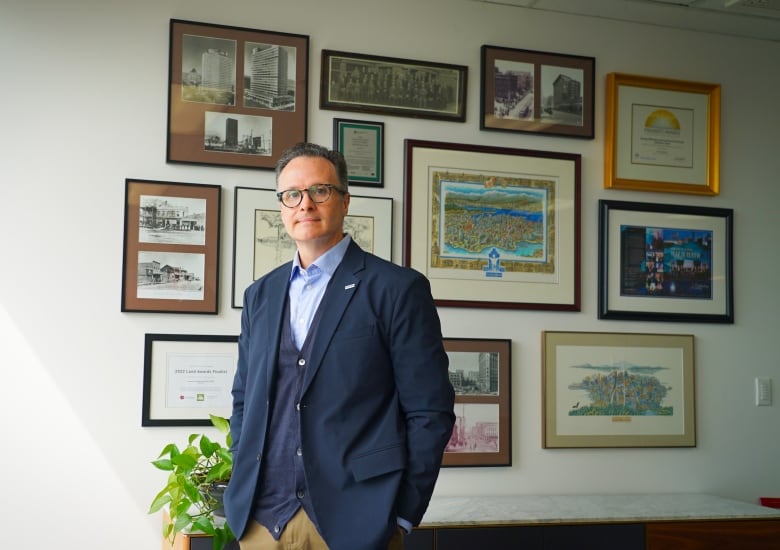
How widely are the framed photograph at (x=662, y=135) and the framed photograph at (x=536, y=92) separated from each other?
0.40 ft

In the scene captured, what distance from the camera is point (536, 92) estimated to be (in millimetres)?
3676

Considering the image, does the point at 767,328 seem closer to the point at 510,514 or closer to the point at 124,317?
the point at 510,514

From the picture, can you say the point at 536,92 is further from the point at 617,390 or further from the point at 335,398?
the point at 335,398

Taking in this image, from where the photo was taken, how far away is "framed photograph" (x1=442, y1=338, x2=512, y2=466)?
11.4 feet

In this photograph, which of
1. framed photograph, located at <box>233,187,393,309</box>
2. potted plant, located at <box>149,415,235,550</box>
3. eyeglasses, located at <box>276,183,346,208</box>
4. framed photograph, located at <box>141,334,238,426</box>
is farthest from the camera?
framed photograph, located at <box>233,187,393,309</box>

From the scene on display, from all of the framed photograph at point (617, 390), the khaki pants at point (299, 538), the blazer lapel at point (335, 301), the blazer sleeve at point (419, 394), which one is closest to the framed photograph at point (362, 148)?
the framed photograph at point (617, 390)

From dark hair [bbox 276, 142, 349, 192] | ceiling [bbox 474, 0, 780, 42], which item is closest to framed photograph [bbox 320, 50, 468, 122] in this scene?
ceiling [bbox 474, 0, 780, 42]

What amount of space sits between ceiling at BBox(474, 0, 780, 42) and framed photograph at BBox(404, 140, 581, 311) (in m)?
0.62

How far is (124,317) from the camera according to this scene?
3.17 m

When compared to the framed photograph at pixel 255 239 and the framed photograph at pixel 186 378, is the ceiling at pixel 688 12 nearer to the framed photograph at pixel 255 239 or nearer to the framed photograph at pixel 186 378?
the framed photograph at pixel 255 239

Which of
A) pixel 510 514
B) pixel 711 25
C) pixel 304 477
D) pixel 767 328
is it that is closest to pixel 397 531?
pixel 304 477

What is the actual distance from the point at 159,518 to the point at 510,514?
49.1 inches

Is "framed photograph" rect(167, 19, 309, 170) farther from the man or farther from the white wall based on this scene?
the man

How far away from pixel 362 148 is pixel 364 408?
1.65 meters
